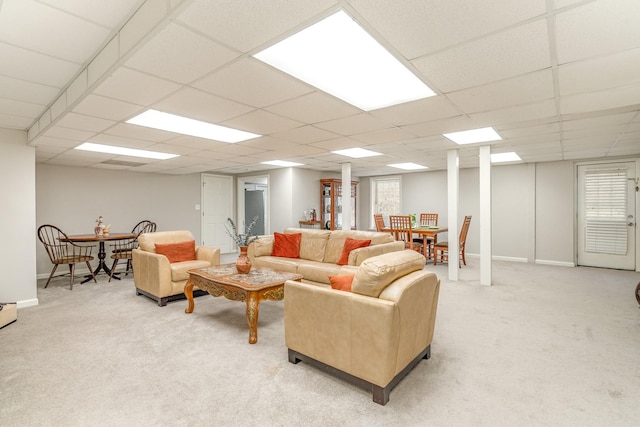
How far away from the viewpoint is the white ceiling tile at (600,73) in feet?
6.65

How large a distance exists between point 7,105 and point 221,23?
3.05 metres

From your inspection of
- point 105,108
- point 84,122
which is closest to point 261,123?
point 105,108

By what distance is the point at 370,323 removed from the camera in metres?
1.96

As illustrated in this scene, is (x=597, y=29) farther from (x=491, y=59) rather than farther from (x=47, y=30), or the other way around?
(x=47, y=30)

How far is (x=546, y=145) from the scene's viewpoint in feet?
16.5

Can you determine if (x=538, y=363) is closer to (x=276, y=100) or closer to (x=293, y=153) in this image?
(x=276, y=100)

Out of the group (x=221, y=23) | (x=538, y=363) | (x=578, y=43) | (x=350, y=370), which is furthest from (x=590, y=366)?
(x=221, y=23)

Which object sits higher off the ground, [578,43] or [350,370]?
[578,43]

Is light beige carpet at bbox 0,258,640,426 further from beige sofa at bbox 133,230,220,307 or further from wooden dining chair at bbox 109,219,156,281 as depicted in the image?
wooden dining chair at bbox 109,219,156,281

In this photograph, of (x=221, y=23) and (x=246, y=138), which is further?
(x=246, y=138)

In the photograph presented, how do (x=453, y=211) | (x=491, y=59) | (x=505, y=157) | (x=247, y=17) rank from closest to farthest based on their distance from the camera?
1. (x=247, y=17)
2. (x=491, y=59)
3. (x=453, y=211)
4. (x=505, y=157)

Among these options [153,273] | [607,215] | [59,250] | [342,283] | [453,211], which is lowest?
[153,273]

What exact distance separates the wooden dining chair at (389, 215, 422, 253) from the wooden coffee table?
379 centimetres

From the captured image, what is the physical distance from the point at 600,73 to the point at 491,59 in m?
0.91
